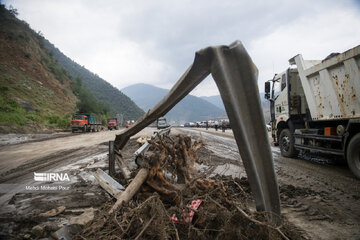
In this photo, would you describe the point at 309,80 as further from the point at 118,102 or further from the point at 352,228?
the point at 118,102

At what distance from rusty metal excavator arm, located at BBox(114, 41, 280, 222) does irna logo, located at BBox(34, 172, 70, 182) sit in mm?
4546

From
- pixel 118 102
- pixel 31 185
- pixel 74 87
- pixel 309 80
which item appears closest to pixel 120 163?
pixel 31 185

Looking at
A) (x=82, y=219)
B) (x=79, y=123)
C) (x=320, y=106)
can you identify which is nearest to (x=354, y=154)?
(x=320, y=106)

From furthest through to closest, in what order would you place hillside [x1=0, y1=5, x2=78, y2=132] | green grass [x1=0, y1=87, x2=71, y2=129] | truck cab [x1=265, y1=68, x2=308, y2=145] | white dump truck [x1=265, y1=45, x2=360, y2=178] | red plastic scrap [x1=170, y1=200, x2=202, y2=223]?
hillside [x1=0, y1=5, x2=78, y2=132]
green grass [x1=0, y1=87, x2=71, y2=129]
truck cab [x1=265, y1=68, x2=308, y2=145]
white dump truck [x1=265, y1=45, x2=360, y2=178]
red plastic scrap [x1=170, y1=200, x2=202, y2=223]

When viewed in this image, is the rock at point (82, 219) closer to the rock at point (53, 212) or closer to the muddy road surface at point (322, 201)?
the rock at point (53, 212)

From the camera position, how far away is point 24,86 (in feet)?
110

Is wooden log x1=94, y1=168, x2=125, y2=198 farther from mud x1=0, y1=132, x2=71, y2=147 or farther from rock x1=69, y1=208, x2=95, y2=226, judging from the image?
mud x1=0, y1=132, x2=71, y2=147

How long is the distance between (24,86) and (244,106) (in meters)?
42.1

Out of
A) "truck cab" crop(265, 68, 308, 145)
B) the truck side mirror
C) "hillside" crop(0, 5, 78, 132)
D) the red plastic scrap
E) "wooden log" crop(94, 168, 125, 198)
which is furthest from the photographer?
"hillside" crop(0, 5, 78, 132)

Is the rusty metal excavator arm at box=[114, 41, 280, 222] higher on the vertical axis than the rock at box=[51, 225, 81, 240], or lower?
higher

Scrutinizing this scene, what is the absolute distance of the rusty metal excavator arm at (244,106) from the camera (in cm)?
167

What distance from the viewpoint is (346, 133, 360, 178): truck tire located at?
4.88m

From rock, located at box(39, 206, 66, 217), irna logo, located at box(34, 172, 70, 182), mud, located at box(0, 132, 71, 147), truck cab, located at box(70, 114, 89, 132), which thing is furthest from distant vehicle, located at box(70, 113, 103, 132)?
rock, located at box(39, 206, 66, 217)

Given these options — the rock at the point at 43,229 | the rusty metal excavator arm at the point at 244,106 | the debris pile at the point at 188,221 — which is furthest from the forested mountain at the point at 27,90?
the rusty metal excavator arm at the point at 244,106
